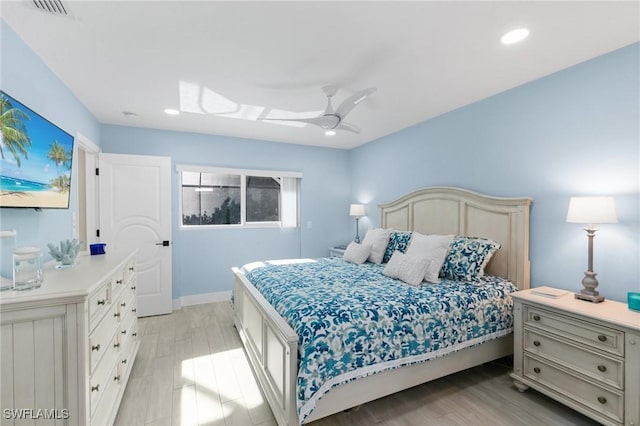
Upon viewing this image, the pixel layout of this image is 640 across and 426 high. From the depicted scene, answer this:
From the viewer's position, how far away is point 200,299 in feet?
14.6

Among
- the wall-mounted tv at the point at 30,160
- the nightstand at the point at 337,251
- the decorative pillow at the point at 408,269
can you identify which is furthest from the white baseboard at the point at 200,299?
the decorative pillow at the point at 408,269

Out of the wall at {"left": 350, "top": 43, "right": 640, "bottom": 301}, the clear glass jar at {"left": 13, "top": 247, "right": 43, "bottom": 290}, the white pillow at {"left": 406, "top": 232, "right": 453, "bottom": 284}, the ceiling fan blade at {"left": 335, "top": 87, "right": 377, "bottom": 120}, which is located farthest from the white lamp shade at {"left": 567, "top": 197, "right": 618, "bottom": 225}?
the clear glass jar at {"left": 13, "top": 247, "right": 43, "bottom": 290}

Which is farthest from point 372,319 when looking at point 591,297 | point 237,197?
point 237,197

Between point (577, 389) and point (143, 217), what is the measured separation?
4.79 m

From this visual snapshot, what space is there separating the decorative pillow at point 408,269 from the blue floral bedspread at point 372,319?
8 centimetres

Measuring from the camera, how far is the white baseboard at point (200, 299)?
14.1 feet

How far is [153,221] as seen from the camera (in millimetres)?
4020

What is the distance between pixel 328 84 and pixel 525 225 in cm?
226

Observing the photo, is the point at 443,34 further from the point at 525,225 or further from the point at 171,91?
the point at 171,91

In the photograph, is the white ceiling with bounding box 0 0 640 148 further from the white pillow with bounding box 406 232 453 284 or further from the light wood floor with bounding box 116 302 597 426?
the light wood floor with bounding box 116 302 597 426

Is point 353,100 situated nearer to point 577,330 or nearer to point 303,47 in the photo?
point 303,47

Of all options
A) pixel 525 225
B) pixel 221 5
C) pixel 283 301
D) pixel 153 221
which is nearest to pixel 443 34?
pixel 221 5

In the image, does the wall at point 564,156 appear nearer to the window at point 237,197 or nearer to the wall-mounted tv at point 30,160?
the window at point 237,197

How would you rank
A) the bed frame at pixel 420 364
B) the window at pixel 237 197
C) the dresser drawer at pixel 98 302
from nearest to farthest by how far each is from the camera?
Result: 1. the dresser drawer at pixel 98 302
2. the bed frame at pixel 420 364
3. the window at pixel 237 197
